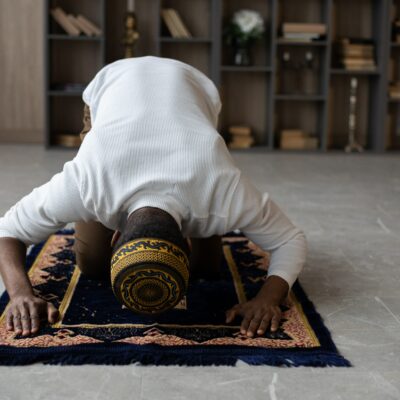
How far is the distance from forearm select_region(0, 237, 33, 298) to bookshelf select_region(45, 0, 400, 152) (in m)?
3.84

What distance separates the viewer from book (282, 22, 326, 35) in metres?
5.86

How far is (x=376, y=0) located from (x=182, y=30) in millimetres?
1584

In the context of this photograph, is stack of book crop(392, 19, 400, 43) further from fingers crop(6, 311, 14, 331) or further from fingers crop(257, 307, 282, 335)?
fingers crop(6, 311, 14, 331)

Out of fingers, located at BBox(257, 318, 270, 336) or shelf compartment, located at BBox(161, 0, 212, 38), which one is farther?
shelf compartment, located at BBox(161, 0, 212, 38)

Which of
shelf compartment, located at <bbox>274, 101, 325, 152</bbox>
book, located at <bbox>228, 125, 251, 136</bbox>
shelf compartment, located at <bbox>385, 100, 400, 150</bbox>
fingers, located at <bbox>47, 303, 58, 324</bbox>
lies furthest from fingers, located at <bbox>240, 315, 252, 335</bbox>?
shelf compartment, located at <bbox>385, 100, 400, 150</bbox>

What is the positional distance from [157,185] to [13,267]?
1.52 feet

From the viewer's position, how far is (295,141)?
6078 millimetres

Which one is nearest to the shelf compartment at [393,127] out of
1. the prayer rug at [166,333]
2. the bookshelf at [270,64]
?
the bookshelf at [270,64]

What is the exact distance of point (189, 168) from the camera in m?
1.90

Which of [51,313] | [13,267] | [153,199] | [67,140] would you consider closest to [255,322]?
[153,199]

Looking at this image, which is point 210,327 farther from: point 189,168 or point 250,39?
point 250,39

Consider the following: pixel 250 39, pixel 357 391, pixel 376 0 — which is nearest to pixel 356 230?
pixel 357 391

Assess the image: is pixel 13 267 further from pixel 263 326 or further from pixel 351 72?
pixel 351 72

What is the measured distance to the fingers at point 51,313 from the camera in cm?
199
